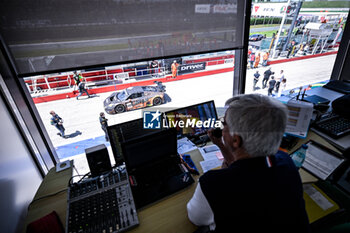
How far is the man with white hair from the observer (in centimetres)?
65

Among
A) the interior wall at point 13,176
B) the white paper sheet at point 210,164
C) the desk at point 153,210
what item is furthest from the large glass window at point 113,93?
the white paper sheet at point 210,164

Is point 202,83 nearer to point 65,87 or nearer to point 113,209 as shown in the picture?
point 65,87

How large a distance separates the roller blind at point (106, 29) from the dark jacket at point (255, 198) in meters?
1.27

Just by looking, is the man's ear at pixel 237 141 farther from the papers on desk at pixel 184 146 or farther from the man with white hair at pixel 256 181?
the papers on desk at pixel 184 146

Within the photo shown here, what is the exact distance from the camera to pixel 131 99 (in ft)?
14.7

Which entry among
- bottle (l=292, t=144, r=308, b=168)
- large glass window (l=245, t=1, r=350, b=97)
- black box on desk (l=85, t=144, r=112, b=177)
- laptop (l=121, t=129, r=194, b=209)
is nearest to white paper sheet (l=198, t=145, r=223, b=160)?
laptop (l=121, t=129, r=194, b=209)

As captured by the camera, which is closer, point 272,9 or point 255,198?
point 255,198

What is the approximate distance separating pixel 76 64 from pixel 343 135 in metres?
2.35

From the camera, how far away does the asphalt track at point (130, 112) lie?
10.7ft

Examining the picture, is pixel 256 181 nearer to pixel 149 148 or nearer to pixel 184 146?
pixel 149 148

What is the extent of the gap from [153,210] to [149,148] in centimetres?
38

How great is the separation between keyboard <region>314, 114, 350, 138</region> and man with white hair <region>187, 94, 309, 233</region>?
1.07 metres

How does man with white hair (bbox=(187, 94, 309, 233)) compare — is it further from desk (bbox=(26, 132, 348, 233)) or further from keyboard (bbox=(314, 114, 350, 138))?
keyboard (bbox=(314, 114, 350, 138))

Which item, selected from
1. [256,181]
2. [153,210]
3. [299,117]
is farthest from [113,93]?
[256,181]
